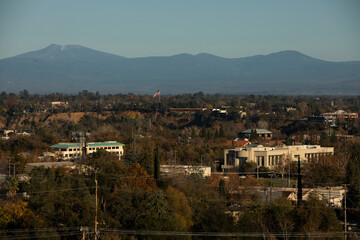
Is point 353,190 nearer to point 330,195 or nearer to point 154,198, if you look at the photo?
point 330,195

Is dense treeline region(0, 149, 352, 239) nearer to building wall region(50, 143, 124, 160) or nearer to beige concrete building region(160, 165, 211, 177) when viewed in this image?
beige concrete building region(160, 165, 211, 177)

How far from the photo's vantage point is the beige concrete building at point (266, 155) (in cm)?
4844

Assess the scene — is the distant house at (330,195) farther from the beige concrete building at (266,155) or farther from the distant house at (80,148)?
the distant house at (80,148)

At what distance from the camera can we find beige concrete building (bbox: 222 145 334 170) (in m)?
48.4

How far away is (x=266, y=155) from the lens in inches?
1907

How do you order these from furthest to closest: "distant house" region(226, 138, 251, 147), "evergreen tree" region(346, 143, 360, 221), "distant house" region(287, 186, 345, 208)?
"distant house" region(226, 138, 251, 147) < "distant house" region(287, 186, 345, 208) < "evergreen tree" region(346, 143, 360, 221)

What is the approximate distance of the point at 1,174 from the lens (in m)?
37.7

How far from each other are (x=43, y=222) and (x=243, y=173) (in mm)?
22975

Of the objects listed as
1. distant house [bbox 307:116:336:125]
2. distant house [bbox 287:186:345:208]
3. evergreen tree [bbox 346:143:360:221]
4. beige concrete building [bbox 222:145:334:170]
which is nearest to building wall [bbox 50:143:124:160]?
beige concrete building [bbox 222:145:334:170]

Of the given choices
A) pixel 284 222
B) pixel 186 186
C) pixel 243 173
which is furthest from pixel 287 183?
pixel 284 222

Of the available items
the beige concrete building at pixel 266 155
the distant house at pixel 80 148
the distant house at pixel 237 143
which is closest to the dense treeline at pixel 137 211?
the beige concrete building at pixel 266 155

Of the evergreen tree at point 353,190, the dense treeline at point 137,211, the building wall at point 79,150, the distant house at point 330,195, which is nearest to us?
the dense treeline at point 137,211

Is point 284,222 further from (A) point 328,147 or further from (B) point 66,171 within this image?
(A) point 328,147

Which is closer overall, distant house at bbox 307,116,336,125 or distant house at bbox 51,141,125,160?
distant house at bbox 51,141,125,160
